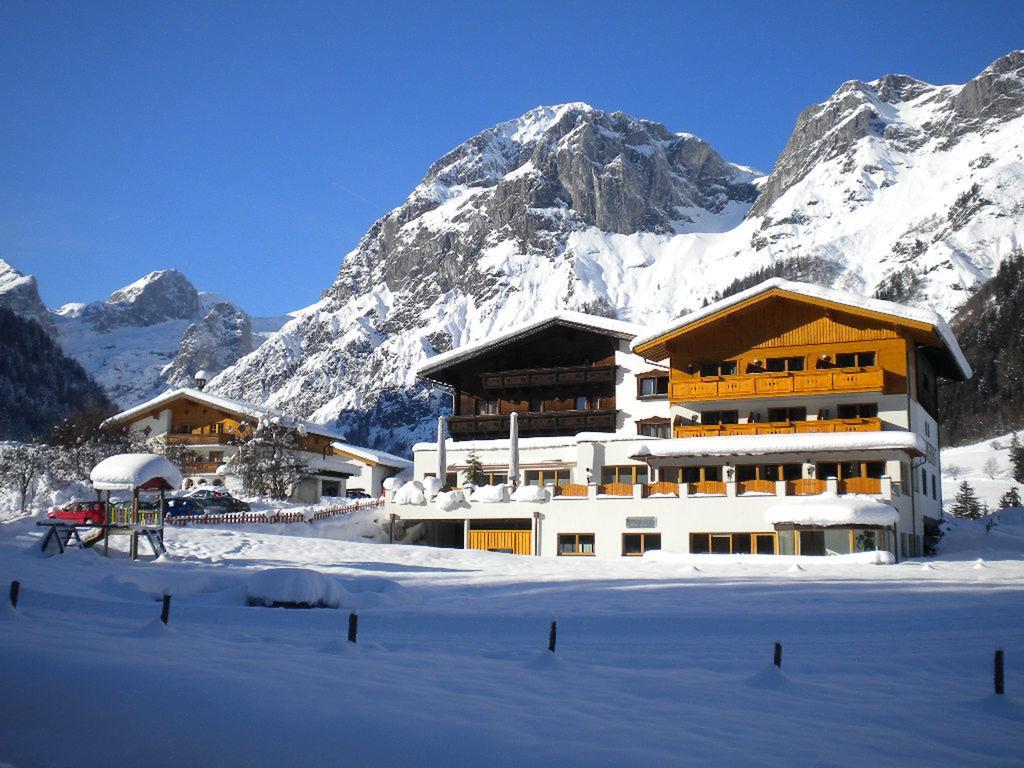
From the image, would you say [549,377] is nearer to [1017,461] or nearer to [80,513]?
[80,513]

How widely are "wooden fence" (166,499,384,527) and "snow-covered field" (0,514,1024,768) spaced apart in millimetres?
15144

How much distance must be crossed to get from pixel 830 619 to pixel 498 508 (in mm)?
25565

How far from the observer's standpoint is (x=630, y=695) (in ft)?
38.2

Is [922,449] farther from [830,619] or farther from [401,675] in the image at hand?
[401,675]

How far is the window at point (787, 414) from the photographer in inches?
1646

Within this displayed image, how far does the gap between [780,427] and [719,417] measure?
3618 millimetres

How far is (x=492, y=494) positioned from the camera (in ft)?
144

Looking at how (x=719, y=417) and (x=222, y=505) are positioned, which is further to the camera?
(x=222, y=505)

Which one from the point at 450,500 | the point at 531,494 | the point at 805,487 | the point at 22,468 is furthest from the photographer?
the point at 22,468

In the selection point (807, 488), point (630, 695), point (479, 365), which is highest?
point (479, 365)

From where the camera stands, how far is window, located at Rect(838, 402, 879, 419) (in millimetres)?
40375

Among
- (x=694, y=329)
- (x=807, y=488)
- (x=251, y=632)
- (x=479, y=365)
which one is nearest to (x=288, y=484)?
(x=479, y=365)

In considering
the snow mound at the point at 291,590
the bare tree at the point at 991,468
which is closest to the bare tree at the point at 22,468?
the snow mound at the point at 291,590

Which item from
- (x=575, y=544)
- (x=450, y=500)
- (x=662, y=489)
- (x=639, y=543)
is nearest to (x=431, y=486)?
(x=450, y=500)
